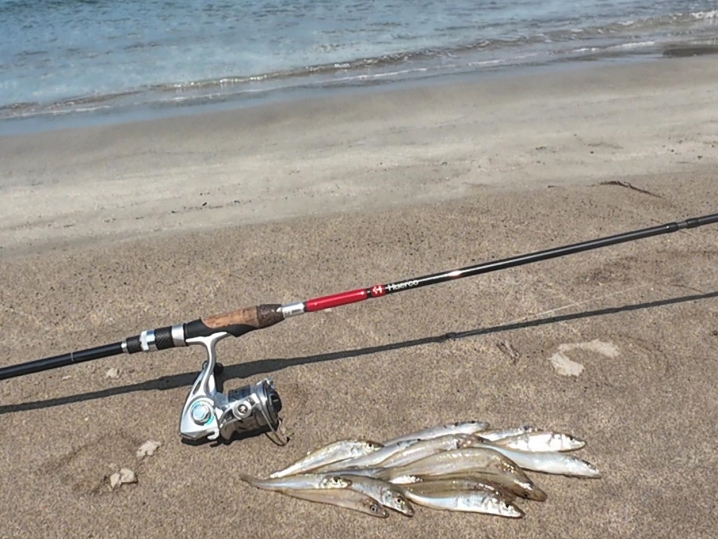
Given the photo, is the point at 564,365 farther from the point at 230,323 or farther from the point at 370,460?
the point at 230,323

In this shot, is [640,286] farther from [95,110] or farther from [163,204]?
[95,110]

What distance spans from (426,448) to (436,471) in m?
0.11

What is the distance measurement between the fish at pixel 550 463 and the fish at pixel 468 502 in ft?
0.70

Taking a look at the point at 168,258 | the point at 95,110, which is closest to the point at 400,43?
the point at 95,110

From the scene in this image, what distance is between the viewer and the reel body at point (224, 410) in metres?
2.96

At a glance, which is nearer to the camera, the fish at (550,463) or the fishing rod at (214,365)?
the fish at (550,463)

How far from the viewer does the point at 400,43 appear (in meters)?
11.5

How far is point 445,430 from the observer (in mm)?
2996

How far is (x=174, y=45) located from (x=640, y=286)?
33.5ft

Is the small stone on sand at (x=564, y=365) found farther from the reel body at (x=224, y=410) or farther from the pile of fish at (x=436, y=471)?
the reel body at (x=224, y=410)

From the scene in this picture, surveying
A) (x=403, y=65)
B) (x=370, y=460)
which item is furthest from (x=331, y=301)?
(x=403, y=65)

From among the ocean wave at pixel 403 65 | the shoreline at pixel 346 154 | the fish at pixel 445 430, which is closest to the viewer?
the fish at pixel 445 430

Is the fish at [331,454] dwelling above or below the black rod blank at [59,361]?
below

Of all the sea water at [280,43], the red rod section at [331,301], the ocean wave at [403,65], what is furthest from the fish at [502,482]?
the ocean wave at [403,65]
